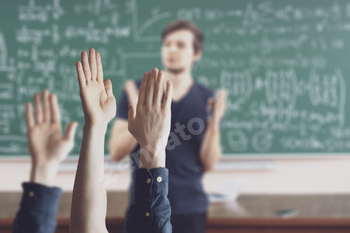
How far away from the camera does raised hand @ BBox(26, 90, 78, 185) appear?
541 millimetres

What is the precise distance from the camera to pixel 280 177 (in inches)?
80.8

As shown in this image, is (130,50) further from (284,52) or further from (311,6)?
(311,6)

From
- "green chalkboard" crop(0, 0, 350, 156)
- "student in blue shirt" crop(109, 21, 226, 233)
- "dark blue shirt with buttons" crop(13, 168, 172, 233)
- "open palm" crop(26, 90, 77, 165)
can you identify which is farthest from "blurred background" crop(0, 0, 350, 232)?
"dark blue shirt with buttons" crop(13, 168, 172, 233)

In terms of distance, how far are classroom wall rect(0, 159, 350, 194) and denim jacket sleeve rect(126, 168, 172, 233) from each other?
1737 millimetres

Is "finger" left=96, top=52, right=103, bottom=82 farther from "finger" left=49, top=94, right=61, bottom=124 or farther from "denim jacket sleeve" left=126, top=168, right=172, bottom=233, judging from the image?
"finger" left=49, top=94, right=61, bottom=124

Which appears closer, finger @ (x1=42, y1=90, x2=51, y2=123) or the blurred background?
finger @ (x1=42, y1=90, x2=51, y2=123)

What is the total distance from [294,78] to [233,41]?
0.43 m

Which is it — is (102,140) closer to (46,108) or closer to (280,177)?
(46,108)

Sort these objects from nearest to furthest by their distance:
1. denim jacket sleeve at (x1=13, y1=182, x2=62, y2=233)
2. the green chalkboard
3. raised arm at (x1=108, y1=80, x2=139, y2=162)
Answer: denim jacket sleeve at (x1=13, y1=182, x2=62, y2=233) → raised arm at (x1=108, y1=80, x2=139, y2=162) → the green chalkboard

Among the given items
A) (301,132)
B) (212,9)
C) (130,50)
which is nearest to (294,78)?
(301,132)

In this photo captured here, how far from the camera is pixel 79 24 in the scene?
6.65 ft

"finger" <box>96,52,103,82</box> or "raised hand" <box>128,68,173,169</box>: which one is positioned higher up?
"finger" <box>96,52,103,82</box>

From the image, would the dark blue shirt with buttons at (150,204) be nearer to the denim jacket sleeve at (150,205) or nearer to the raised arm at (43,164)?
the denim jacket sleeve at (150,205)

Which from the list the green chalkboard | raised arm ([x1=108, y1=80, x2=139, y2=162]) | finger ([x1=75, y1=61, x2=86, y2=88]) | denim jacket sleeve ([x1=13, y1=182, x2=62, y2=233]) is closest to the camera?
finger ([x1=75, y1=61, x2=86, y2=88])
